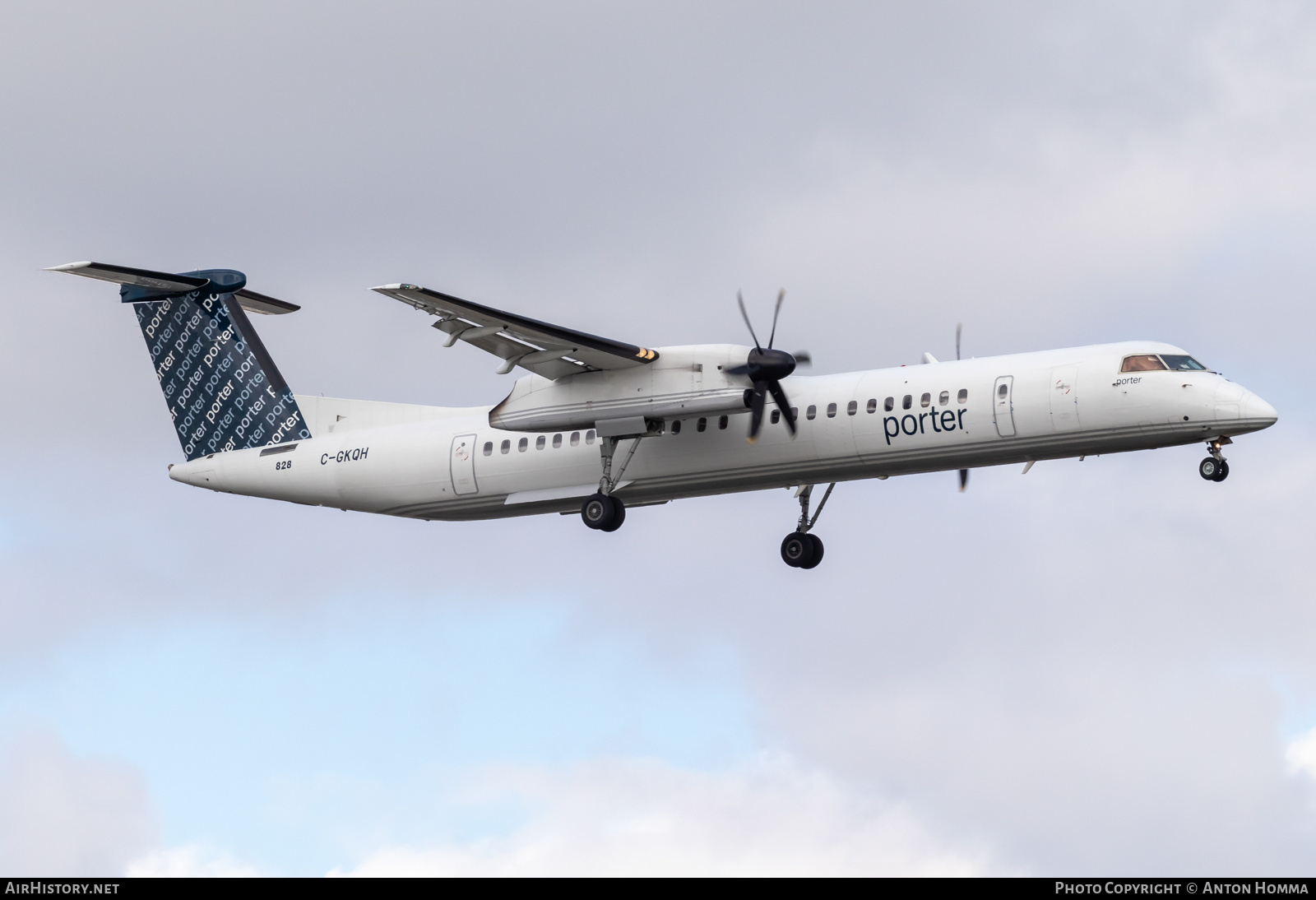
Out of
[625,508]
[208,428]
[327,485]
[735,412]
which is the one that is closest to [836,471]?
Result: [735,412]

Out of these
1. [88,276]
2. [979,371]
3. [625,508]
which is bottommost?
[625,508]

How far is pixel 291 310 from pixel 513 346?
827 cm

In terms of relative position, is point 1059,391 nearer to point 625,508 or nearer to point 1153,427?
point 1153,427

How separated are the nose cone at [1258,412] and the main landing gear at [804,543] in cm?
805

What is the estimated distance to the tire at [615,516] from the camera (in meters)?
29.2

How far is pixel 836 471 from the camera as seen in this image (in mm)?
28422

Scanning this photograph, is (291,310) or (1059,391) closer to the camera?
(1059,391)

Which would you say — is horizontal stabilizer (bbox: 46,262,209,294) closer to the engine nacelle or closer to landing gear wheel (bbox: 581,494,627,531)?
the engine nacelle

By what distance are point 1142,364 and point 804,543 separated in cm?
754

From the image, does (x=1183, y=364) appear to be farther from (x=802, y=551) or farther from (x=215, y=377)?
(x=215, y=377)

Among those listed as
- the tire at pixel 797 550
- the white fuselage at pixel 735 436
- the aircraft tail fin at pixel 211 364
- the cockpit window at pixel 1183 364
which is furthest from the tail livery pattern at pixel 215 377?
the cockpit window at pixel 1183 364

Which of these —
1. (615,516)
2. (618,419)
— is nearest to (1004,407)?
(618,419)

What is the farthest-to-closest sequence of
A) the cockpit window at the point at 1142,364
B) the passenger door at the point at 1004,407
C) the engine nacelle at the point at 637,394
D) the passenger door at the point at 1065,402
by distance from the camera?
the engine nacelle at the point at 637,394 < the passenger door at the point at 1004,407 < the passenger door at the point at 1065,402 < the cockpit window at the point at 1142,364

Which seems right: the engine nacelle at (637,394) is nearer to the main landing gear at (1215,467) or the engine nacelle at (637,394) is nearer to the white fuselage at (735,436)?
the white fuselage at (735,436)
